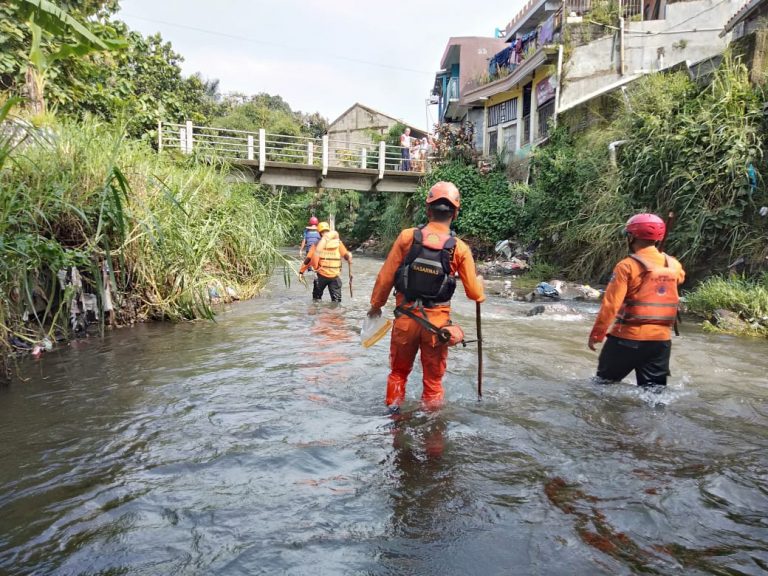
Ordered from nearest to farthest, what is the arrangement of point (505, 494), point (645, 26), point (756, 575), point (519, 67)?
point (756, 575) → point (505, 494) → point (645, 26) → point (519, 67)

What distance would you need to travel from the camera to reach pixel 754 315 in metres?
7.91

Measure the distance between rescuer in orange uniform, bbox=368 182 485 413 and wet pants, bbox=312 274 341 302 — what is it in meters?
5.90

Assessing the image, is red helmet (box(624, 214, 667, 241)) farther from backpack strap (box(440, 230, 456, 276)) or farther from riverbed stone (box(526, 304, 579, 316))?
riverbed stone (box(526, 304, 579, 316))

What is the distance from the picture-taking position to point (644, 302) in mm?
4406

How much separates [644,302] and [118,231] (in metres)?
6.05

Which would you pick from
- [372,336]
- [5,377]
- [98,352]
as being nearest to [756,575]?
[372,336]

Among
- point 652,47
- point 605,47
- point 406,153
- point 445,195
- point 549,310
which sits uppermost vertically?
point 605,47

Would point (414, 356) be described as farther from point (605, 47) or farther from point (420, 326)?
point (605, 47)

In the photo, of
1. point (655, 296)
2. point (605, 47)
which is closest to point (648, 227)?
point (655, 296)

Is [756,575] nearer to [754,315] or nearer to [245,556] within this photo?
[245,556]

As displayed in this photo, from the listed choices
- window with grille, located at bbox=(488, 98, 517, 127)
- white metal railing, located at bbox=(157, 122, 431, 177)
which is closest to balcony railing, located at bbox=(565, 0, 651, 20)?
window with grille, located at bbox=(488, 98, 517, 127)

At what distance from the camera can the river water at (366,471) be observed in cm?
257

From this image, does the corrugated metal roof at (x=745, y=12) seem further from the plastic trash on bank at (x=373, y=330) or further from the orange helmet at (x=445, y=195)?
the plastic trash on bank at (x=373, y=330)

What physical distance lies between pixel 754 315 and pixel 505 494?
6676 millimetres
